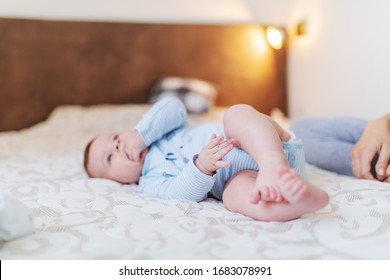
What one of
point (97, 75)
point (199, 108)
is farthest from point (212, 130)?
point (97, 75)

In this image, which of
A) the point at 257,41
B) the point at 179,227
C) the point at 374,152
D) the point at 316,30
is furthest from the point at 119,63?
the point at 179,227

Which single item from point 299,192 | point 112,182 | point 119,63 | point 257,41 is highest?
point 257,41

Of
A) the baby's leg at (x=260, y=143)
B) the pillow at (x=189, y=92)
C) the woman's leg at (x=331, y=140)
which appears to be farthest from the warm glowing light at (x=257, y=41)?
the baby's leg at (x=260, y=143)

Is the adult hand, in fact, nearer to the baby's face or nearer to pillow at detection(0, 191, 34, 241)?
the baby's face

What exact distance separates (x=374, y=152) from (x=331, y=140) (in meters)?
0.28

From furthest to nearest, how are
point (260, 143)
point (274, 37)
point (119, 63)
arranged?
point (274, 37), point (119, 63), point (260, 143)

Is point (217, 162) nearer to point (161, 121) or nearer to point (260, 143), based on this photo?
point (260, 143)

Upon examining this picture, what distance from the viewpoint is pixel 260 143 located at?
3.02 feet

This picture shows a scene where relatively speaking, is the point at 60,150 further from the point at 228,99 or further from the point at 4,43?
the point at 228,99

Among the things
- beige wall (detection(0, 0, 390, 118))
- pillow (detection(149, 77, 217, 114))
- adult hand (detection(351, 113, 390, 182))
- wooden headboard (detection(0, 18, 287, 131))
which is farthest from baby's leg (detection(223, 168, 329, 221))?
wooden headboard (detection(0, 18, 287, 131))

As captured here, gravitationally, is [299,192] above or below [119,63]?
below

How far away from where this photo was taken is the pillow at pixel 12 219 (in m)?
0.77

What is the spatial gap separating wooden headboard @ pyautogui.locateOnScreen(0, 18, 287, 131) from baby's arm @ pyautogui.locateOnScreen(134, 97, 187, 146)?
1.23 meters

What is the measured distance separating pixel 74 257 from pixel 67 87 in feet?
6.14
